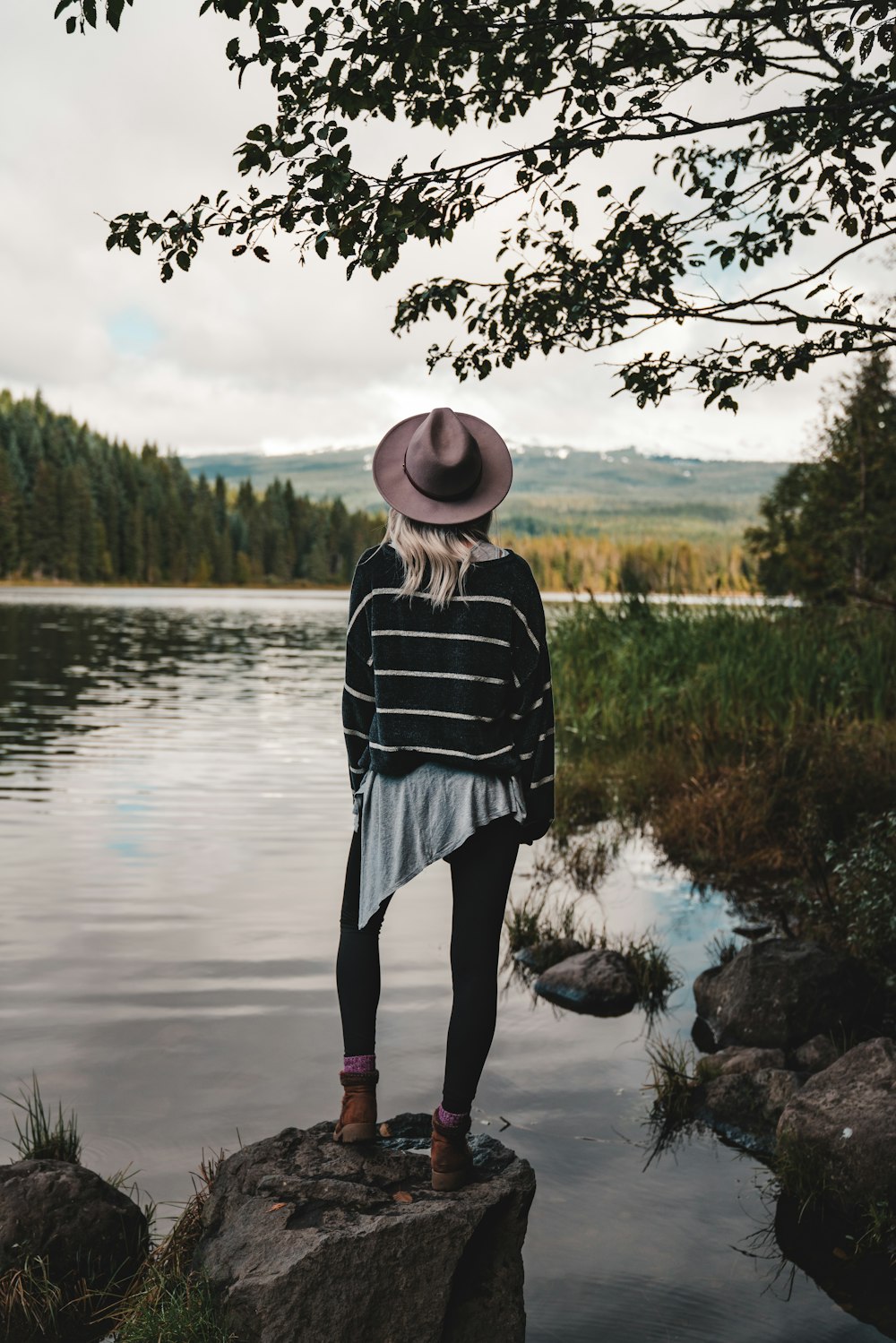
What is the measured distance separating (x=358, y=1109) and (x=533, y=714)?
136 centimetres

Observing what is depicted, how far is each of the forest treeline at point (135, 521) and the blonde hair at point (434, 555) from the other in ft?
326

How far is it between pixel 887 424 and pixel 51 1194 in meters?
29.7

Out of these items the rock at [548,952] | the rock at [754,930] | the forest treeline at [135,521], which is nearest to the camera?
the rock at [548,952]

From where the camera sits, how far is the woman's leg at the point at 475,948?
3572 millimetres

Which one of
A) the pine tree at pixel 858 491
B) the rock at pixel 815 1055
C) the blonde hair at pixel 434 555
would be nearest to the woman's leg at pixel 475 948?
the blonde hair at pixel 434 555

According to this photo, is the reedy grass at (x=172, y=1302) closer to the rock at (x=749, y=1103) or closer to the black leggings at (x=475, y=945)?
the black leggings at (x=475, y=945)

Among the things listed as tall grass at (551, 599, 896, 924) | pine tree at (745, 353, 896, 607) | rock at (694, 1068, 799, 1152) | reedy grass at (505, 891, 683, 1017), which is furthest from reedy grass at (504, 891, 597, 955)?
pine tree at (745, 353, 896, 607)

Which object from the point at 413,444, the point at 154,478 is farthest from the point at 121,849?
the point at 154,478

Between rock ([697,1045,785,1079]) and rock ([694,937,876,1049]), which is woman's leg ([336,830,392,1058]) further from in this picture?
rock ([694,937,876,1049])

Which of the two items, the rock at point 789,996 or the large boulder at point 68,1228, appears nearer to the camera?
Result: the large boulder at point 68,1228

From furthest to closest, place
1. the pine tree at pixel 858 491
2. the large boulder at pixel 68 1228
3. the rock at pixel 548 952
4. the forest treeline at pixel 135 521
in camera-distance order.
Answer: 1. the forest treeline at pixel 135 521
2. the pine tree at pixel 858 491
3. the rock at pixel 548 952
4. the large boulder at pixel 68 1228

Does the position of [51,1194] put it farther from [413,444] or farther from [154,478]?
[154,478]

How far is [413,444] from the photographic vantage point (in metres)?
3.71

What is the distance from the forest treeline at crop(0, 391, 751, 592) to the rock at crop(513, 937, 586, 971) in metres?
91.5
